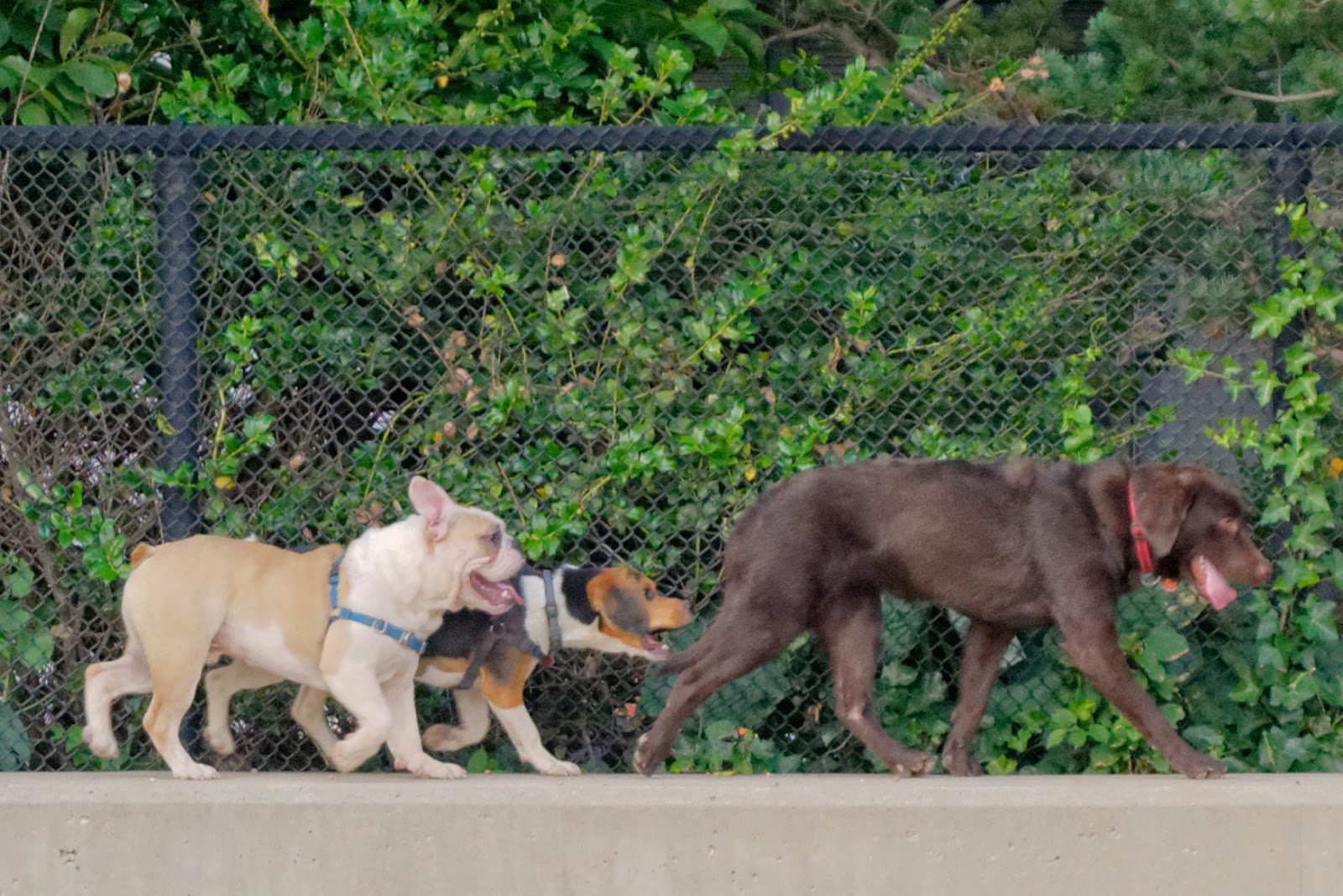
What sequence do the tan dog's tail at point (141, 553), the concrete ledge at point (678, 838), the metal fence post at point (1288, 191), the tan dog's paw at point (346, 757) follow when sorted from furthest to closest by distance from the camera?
1. the metal fence post at point (1288, 191)
2. the tan dog's tail at point (141, 553)
3. the tan dog's paw at point (346, 757)
4. the concrete ledge at point (678, 838)

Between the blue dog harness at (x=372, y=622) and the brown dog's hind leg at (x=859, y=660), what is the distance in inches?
48.0

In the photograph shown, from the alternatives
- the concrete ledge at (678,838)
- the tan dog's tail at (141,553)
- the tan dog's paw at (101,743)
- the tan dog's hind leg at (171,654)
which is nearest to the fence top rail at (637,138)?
the tan dog's tail at (141,553)

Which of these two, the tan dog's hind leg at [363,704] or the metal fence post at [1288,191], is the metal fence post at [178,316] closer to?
the tan dog's hind leg at [363,704]

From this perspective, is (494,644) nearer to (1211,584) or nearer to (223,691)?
(223,691)

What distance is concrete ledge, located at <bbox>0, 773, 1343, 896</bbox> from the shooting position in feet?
14.0

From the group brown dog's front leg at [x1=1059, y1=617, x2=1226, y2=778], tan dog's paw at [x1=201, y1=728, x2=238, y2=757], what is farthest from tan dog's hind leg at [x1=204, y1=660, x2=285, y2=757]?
brown dog's front leg at [x1=1059, y1=617, x2=1226, y2=778]

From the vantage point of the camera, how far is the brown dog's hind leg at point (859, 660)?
15.9 feet

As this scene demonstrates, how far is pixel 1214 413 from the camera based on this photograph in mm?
5309

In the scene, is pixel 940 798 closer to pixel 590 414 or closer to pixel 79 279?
pixel 590 414

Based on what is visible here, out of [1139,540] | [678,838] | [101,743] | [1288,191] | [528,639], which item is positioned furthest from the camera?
[1288,191]

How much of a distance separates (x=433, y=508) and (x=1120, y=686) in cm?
203

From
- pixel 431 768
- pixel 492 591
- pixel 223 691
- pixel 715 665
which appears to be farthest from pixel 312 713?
pixel 715 665

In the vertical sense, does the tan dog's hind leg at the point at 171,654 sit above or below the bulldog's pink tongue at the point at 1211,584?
below

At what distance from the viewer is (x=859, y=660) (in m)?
4.84
